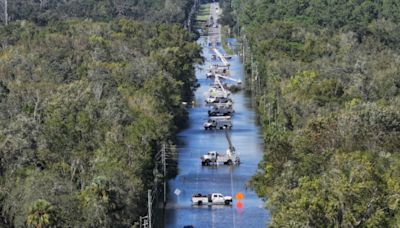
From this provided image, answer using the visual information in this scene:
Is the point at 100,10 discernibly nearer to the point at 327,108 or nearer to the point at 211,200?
the point at 327,108

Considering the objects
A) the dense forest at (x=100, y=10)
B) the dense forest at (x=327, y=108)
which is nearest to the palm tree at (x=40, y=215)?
the dense forest at (x=327, y=108)

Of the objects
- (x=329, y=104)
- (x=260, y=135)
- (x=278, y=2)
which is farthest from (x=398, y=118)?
(x=278, y=2)

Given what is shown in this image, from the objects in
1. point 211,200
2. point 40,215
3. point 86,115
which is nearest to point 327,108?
point 211,200

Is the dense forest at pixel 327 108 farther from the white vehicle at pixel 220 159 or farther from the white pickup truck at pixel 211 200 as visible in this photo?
the white pickup truck at pixel 211 200

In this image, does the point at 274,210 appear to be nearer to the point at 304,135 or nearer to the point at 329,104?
the point at 304,135

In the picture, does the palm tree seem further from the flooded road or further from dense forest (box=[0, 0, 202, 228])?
the flooded road

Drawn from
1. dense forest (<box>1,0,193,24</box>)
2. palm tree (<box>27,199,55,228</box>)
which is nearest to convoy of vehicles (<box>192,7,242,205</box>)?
dense forest (<box>1,0,193,24</box>)
